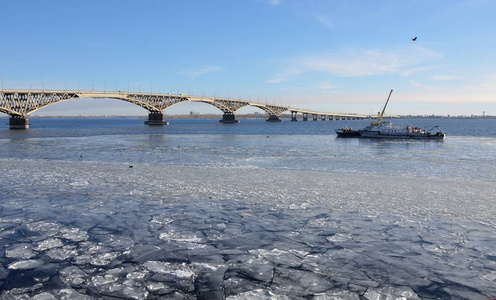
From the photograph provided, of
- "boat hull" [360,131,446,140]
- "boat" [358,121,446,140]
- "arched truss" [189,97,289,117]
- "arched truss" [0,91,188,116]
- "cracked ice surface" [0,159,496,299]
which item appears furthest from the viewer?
"arched truss" [189,97,289,117]

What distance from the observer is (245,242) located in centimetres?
938

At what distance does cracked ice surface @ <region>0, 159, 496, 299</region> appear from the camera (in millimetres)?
6922

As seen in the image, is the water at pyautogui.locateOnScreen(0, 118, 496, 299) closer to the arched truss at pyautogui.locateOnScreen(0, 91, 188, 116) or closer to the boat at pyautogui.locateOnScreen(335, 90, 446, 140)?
the boat at pyautogui.locateOnScreen(335, 90, 446, 140)

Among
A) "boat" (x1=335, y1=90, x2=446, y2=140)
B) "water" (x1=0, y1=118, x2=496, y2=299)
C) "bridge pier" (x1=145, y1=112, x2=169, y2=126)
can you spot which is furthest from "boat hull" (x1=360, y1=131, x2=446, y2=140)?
"bridge pier" (x1=145, y1=112, x2=169, y2=126)

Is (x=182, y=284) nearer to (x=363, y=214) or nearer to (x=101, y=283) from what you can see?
(x=101, y=283)

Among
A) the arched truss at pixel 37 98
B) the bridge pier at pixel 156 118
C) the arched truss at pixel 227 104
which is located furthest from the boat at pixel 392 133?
the arched truss at pixel 227 104

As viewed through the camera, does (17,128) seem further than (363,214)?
Yes

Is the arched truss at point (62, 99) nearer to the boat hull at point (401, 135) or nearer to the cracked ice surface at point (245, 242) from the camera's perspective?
the boat hull at point (401, 135)

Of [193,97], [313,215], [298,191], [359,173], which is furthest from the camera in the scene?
[193,97]

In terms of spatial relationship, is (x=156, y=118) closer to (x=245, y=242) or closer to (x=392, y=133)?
(x=392, y=133)

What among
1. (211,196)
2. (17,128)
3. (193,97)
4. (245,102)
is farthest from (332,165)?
(245,102)

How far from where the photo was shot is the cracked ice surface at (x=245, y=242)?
6.92 m

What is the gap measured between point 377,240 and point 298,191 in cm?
665

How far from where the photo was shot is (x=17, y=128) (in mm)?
100562
